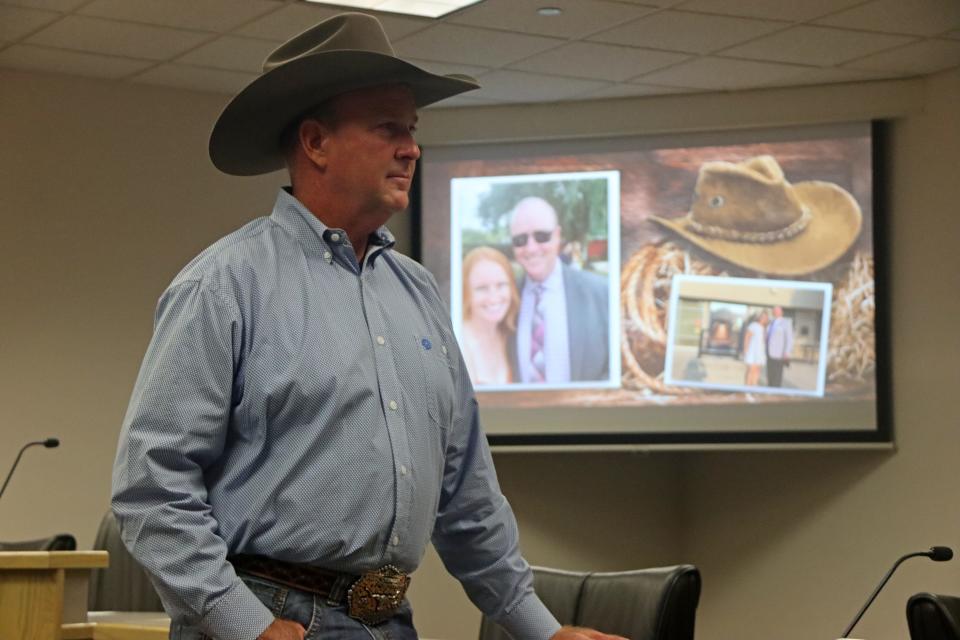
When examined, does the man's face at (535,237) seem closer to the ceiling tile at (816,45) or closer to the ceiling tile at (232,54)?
the ceiling tile at (816,45)

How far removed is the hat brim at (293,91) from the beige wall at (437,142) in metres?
4.68

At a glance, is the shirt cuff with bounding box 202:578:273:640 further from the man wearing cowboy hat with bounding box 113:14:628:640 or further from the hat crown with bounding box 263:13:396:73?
the hat crown with bounding box 263:13:396:73

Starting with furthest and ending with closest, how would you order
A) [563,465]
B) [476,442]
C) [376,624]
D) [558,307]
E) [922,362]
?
[563,465], [558,307], [922,362], [476,442], [376,624]

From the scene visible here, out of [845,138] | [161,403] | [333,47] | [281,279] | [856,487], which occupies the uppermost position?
[845,138]

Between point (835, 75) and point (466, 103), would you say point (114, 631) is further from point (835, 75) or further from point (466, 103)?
point (835, 75)

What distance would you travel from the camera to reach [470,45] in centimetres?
603

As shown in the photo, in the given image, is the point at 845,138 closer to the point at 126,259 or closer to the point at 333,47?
the point at 126,259

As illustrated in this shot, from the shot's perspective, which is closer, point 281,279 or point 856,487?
point 281,279

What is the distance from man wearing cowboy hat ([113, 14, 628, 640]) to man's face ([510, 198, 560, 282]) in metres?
4.92

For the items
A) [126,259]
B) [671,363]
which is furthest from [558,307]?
[126,259]

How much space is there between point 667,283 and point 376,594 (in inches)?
204

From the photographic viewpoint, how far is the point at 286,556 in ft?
5.64

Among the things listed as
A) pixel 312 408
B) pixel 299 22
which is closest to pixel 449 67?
pixel 299 22

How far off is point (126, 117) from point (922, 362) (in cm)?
374
